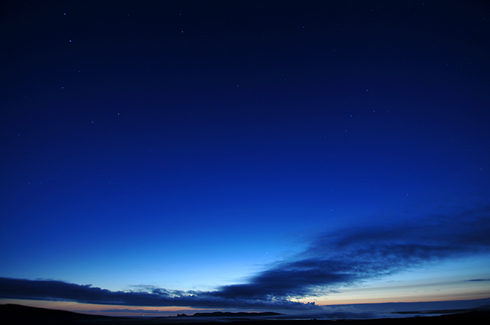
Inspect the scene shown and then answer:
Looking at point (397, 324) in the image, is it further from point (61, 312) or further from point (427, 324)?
point (61, 312)

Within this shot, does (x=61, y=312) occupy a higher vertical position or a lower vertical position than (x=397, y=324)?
lower

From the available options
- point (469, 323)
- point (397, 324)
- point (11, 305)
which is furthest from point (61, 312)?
point (469, 323)

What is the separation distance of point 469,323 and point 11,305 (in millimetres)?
125465

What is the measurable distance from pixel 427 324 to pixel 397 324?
156 inches

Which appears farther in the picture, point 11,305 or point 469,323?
point 11,305

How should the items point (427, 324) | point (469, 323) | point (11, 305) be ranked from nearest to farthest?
point (469, 323) → point (427, 324) → point (11, 305)

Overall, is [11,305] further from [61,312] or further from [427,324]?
[427,324]

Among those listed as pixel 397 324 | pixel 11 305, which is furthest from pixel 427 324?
pixel 11 305

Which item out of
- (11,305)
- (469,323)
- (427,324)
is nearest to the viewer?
(469,323)

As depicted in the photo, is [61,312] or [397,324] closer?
[397,324]

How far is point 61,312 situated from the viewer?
92.3 metres

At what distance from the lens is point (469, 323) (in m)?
32.9

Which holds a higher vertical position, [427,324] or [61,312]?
[427,324]

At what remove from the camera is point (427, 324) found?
3653 centimetres
